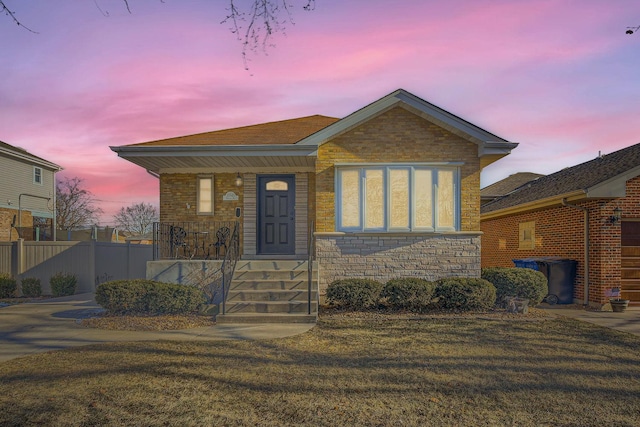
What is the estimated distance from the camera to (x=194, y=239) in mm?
13586

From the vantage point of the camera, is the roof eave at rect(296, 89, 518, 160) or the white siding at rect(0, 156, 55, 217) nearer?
the roof eave at rect(296, 89, 518, 160)

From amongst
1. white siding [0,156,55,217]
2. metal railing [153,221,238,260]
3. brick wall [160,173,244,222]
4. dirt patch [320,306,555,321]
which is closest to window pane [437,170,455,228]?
dirt patch [320,306,555,321]

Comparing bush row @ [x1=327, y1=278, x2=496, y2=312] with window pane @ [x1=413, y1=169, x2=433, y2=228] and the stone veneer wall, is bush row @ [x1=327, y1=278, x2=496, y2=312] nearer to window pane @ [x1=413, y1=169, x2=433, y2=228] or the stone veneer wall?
the stone veneer wall

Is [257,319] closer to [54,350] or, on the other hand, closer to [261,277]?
[261,277]

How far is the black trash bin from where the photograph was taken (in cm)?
1281

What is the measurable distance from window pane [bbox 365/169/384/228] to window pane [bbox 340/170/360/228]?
0.24 m

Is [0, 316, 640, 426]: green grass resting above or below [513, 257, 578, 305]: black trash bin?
below

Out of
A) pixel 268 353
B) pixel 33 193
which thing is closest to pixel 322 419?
pixel 268 353

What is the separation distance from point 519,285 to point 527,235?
553 cm

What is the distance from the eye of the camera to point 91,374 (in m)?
5.92

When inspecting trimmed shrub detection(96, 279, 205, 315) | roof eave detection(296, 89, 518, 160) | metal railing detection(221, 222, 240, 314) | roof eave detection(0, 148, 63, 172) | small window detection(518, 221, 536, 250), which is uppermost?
roof eave detection(0, 148, 63, 172)

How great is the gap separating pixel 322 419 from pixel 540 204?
39.1 feet

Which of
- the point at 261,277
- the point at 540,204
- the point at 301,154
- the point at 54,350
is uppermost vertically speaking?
the point at 301,154

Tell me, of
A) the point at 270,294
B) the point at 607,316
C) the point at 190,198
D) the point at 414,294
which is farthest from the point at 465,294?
the point at 190,198
